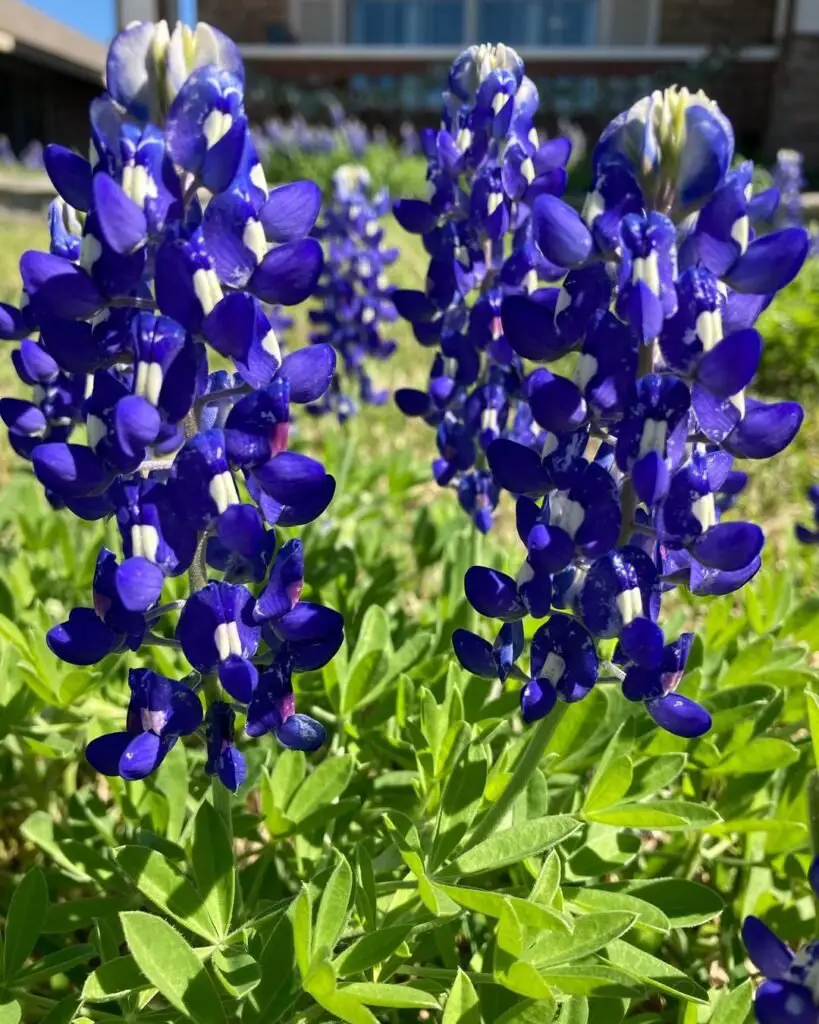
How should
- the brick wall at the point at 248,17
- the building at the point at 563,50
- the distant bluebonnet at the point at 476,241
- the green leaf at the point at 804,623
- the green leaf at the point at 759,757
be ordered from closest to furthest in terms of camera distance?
the green leaf at the point at 759,757 → the distant bluebonnet at the point at 476,241 → the green leaf at the point at 804,623 → the building at the point at 563,50 → the brick wall at the point at 248,17

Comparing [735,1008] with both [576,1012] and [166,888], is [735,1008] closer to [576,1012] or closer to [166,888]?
[576,1012]

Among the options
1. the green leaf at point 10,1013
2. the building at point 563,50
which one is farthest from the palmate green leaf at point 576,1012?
the building at point 563,50

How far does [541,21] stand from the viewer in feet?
85.4

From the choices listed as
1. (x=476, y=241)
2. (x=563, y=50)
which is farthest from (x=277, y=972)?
(x=563, y=50)

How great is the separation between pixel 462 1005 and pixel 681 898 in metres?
0.48

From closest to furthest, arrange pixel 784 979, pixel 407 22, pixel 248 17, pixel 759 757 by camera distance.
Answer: pixel 784 979 < pixel 759 757 < pixel 248 17 < pixel 407 22

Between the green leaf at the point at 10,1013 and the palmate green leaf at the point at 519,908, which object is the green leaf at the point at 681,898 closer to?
the palmate green leaf at the point at 519,908

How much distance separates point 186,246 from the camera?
44.8 inches

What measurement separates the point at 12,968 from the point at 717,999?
100cm

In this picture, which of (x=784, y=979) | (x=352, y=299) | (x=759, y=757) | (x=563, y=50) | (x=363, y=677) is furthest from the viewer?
(x=563, y=50)

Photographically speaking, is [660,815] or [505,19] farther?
[505,19]

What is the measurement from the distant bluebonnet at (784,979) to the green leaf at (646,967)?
11.3 inches

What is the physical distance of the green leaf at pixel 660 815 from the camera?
1.46 metres

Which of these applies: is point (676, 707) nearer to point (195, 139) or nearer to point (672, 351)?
point (672, 351)
